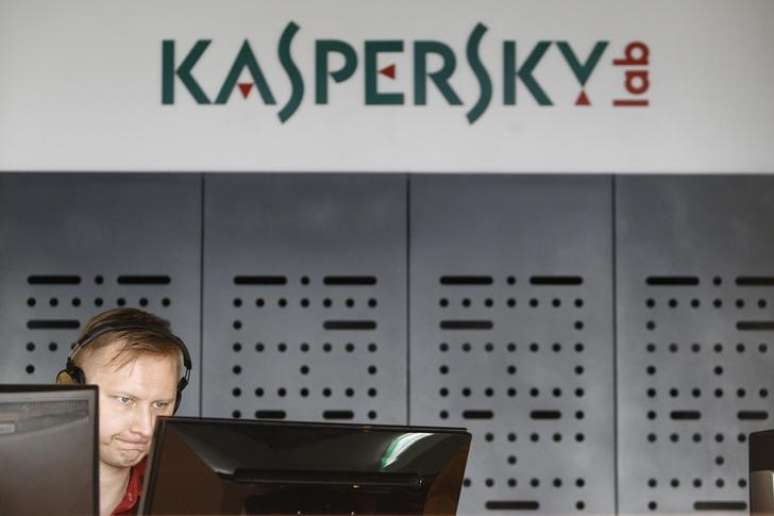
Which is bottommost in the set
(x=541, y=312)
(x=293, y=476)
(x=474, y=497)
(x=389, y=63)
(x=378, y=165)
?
A: (x=474, y=497)

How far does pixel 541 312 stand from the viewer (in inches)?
178

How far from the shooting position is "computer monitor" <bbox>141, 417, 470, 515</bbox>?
6.38 ft

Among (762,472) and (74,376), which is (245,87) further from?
(762,472)

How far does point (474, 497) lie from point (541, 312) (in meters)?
0.73

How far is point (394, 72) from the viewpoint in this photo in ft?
15.3

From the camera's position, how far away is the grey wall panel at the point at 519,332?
14.7 feet

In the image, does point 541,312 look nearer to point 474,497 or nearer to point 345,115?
point 474,497

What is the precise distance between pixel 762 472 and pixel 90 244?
2.91 meters

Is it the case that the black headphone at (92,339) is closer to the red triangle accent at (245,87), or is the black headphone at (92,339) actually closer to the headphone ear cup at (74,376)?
the headphone ear cup at (74,376)

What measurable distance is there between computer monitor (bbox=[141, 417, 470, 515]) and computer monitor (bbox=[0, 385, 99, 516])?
121 millimetres

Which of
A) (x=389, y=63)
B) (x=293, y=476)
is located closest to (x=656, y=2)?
(x=389, y=63)

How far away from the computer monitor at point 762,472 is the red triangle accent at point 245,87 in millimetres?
2796

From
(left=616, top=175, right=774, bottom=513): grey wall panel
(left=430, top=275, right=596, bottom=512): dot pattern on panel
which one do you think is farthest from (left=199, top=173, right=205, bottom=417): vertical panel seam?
(left=616, top=175, right=774, bottom=513): grey wall panel

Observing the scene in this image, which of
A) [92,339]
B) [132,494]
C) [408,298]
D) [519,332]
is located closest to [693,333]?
[519,332]
